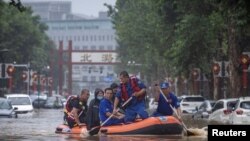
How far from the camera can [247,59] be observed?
42938 millimetres

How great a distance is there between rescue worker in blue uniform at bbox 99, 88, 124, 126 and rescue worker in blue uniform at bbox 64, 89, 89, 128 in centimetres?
86

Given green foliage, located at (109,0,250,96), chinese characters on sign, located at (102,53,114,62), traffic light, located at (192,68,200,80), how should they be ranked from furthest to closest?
1. chinese characters on sign, located at (102,53,114,62)
2. traffic light, located at (192,68,200,80)
3. green foliage, located at (109,0,250,96)

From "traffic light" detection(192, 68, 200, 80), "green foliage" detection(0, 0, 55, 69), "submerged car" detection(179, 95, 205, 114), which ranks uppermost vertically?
"green foliage" detection(0, 0, 55, 69)

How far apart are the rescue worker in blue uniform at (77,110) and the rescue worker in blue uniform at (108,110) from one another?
2.81 feet

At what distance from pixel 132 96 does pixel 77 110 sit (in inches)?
95.1

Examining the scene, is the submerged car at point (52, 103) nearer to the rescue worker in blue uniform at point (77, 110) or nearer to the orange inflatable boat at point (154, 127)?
the rescue worker in blue uniform at point (77, 110)

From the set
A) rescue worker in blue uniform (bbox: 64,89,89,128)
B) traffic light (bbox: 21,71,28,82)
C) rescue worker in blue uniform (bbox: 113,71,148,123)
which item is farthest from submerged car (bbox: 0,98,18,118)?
traffic light (bbox: 21,71,28,82)

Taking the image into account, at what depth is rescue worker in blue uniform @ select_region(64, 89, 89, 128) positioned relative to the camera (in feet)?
84.7

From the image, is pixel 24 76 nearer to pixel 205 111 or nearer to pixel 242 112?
pixel 205 111

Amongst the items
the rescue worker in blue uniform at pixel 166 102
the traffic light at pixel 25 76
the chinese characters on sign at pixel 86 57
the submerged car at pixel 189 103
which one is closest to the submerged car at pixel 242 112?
the rescue worker in blue uniform at pixel 166 102

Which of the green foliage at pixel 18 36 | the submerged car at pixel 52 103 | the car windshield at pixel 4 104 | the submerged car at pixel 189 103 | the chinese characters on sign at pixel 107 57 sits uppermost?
the green foliage at pixel 18 36

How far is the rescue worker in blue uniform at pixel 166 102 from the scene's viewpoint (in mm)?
24141

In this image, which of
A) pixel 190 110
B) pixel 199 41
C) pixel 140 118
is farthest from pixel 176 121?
pixel 190 110

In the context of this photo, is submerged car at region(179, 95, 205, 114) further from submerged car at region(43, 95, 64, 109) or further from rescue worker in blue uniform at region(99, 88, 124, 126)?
rescue worker in blue uniform at region(99, 88, 124, 126)
